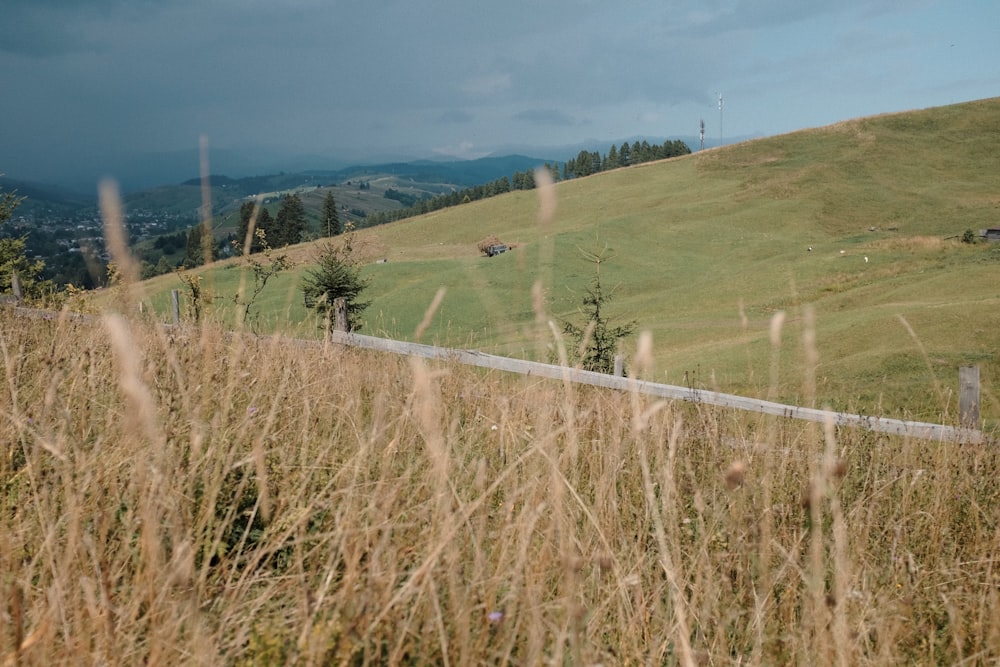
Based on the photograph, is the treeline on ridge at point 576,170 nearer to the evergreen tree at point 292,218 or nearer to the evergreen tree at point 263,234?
the evergreen tree at point 292,218

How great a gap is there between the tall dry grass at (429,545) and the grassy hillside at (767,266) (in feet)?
2.29

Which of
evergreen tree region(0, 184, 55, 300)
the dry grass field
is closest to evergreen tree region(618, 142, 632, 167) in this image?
evergreen tree region(0, 184, 55, 300)

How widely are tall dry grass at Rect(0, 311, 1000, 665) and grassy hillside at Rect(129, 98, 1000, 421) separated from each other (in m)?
0.70

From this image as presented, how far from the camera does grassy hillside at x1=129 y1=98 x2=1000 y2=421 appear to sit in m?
12.1

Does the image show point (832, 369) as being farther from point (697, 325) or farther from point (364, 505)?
point (364, 505)

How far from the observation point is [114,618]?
1559 mm

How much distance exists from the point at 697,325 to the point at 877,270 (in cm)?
909

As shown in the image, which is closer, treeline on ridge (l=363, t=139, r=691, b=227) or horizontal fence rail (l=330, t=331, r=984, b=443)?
horizontal fence rail (l=330, t=331, r=984, b=443)

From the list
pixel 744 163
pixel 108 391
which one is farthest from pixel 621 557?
pixel 744 163

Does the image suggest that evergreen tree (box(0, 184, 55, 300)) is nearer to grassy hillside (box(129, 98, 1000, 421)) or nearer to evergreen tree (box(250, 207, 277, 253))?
evergreen tree (box(250, 207, 277, 253))

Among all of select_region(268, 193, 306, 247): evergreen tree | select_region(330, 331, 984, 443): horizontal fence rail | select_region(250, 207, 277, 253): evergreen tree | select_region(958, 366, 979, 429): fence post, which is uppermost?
select_region(268, 193, 306, 247): evergreen tree

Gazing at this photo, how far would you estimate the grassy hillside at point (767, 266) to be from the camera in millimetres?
12109

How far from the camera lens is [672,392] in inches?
222

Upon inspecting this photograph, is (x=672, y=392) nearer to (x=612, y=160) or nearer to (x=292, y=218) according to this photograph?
(x=292, y=218)
